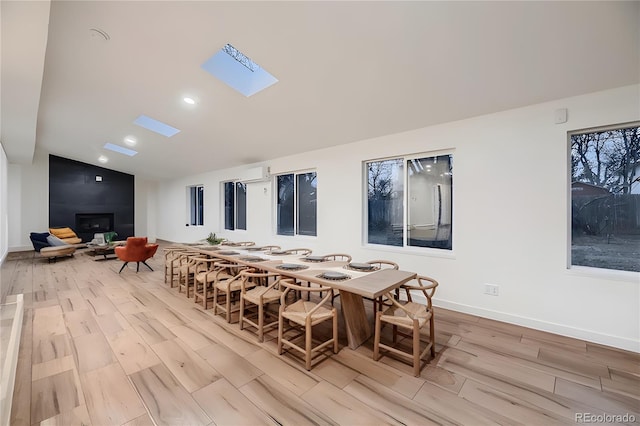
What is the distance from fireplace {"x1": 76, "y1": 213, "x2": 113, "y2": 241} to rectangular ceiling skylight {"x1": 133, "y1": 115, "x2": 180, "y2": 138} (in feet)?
20.6

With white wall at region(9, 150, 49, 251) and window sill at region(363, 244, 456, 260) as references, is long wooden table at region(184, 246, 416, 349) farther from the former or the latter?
white wall at region(9, 150, 49, 251)

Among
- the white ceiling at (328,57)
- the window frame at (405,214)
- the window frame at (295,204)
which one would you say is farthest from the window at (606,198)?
the window frame at (295,204)

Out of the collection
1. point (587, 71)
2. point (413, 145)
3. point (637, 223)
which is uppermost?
point (587, 71)

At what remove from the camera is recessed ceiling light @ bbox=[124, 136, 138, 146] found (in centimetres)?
611

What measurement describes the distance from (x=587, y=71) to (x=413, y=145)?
5.81 ft

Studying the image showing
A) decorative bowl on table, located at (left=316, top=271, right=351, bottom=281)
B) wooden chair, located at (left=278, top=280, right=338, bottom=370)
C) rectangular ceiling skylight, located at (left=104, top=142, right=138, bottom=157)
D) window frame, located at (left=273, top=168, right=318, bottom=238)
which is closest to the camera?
wooden chair, located at (left=278, top=280, right=338, bottom=370)

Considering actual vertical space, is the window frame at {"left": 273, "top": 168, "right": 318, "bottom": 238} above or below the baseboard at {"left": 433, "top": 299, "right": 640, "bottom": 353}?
above

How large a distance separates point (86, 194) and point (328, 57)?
34.8 feet

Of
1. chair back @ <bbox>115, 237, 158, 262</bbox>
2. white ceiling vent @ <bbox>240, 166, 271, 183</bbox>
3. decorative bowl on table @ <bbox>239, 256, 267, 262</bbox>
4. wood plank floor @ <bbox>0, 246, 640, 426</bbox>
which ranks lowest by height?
wood plank floor @ <bbox>0, 246, 640, 426</bbox>

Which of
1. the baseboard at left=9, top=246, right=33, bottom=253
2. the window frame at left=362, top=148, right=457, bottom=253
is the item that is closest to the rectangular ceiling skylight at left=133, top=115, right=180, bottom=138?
the window frame at left=362, top=148, right=457, bottom=253

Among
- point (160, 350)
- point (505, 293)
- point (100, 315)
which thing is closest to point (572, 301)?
point (505, 293)

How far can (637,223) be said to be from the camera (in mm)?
2523

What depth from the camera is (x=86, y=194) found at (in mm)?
9203

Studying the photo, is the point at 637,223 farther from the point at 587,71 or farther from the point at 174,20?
the point at 174,20
